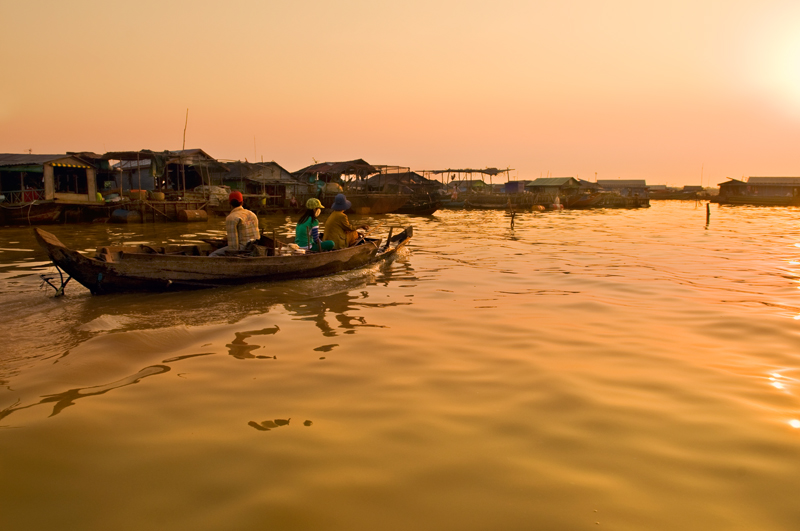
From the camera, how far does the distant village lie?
24.5 metres

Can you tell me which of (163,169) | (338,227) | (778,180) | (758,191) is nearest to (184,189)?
(163,169)

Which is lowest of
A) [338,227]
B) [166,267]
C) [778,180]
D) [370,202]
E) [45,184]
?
[166,267]

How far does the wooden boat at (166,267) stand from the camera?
293 inches

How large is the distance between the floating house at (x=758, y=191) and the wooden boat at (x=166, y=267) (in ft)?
201

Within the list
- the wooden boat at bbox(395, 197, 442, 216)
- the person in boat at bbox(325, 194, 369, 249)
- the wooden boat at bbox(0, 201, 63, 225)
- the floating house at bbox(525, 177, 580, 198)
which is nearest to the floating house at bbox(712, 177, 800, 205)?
the floating house at bbox(525, 177, 580, 198)

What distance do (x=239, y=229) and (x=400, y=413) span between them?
5.94 meters

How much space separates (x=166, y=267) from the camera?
787 centimetres

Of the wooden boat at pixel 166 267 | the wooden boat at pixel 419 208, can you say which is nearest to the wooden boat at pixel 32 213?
the wooden boat at pixel 166 267

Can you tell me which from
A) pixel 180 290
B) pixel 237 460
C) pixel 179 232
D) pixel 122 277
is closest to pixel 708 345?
pixel 237 460

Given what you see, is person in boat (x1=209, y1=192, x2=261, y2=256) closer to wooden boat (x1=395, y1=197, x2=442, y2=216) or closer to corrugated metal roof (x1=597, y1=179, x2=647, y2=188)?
wooden boat (x1=395, y1=197, x2=442, y2=216)

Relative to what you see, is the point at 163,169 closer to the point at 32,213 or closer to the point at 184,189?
the point at 184,189

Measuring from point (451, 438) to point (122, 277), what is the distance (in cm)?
629

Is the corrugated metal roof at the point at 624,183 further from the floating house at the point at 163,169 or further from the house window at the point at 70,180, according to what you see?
the house window at the point at 70,180

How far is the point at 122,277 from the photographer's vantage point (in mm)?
7699
